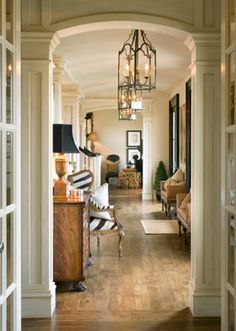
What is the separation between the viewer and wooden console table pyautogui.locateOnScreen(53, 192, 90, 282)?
4730mm

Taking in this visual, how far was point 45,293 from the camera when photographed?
4.06m

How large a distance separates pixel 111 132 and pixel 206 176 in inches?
593

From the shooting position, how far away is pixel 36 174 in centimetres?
404

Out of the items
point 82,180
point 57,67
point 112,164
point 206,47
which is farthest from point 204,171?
point 112,164

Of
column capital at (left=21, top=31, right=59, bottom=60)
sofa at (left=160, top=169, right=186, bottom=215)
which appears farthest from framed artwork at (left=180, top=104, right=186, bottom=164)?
column capital at (left=21, top=31, right=59, bottom=60)

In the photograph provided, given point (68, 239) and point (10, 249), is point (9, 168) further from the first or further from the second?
point (68, 239)

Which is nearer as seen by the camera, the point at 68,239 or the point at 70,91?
the point at 68,239

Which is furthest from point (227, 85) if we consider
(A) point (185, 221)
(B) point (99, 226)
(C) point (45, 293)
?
(A) point (185, 221)

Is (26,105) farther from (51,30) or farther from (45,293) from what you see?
(45,293)

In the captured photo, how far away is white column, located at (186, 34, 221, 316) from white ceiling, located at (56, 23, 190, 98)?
384 mm

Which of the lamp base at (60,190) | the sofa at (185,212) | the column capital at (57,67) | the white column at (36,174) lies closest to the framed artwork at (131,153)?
the sofa at (185,212)

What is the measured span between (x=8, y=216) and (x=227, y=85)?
1455 mm

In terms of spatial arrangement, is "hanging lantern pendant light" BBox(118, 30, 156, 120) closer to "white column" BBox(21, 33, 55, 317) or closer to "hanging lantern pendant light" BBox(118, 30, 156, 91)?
"hanging lantern pendant light" BBox(118, 30, 156, 91)

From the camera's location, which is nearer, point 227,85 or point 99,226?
point 227,85
